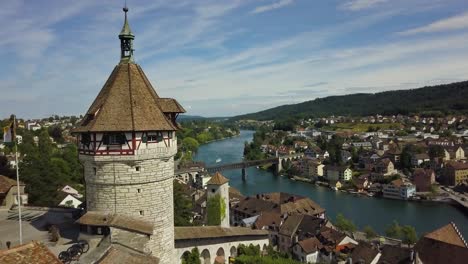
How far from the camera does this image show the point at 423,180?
58562 millimetres

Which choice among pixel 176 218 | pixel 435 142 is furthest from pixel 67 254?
pixel 435 142

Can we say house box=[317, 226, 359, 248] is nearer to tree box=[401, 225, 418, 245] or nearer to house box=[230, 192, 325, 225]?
tree box=[401, 225, 418, 245]

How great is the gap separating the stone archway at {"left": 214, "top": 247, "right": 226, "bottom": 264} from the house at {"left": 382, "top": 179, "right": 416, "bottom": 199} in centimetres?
4011

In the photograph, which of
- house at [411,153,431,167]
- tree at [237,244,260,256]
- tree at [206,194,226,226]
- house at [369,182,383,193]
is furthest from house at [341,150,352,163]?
tree at [237,244,260,256]

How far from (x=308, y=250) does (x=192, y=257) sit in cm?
1305

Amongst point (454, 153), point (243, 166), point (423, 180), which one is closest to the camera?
point (423, 180)

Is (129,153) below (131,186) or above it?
above

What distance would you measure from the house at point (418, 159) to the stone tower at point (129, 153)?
72.0 meters

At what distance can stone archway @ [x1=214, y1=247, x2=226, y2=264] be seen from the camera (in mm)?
20328

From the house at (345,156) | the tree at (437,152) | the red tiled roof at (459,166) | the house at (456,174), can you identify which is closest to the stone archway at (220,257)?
the house at (456,174)

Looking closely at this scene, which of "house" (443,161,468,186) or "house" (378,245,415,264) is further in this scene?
"house" (443,161,468,186)

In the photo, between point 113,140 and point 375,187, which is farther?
point 375,187

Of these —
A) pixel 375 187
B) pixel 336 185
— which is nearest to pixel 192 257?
pixel 375 187

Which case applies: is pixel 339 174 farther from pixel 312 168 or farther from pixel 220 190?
pixel 220 190
